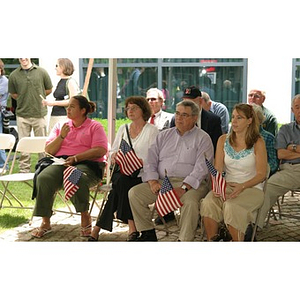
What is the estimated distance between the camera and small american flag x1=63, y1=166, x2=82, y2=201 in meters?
5.53

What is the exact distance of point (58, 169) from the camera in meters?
5.81

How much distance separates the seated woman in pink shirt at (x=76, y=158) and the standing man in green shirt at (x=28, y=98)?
7.39ft

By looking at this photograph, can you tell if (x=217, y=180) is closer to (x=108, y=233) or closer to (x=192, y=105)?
(x=192, y=105)

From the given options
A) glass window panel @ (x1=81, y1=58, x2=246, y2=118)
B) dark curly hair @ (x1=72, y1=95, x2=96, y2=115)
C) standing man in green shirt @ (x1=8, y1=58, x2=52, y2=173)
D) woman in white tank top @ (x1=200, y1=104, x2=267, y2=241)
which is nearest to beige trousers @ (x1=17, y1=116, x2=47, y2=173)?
standing man in green shirt @ (x1=8, y1=58, x2=52, y2=173)

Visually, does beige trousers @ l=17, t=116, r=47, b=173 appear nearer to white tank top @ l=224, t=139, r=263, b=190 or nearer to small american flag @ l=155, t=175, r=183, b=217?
small american flag @ l=155, t=175, r=183, b=217

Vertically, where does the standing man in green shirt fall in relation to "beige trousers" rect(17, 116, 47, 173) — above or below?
above

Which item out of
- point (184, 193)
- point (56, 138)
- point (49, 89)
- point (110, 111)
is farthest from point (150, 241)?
point (49, 89)

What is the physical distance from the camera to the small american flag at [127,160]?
5.52 m

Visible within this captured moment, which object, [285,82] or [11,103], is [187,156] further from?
[11,103]

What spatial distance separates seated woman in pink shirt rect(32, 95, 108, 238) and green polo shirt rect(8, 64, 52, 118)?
7.40ft

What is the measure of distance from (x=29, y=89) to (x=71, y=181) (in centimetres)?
331

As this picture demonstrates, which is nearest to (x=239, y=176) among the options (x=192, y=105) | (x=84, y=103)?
(x=192, y=105)
